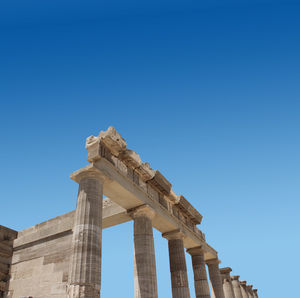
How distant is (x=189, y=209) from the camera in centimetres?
2261

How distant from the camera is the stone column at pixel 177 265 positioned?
1858cm

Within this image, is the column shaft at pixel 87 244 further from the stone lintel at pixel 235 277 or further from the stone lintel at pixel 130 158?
the stone lintel at pixel 235 277

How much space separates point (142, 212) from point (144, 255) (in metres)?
2.23

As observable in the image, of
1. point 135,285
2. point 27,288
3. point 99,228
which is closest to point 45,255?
point 27,288

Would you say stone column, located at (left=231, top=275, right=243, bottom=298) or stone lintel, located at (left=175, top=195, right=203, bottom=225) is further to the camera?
stone column, located at (left=231, top=275, right=243, bottom=298)

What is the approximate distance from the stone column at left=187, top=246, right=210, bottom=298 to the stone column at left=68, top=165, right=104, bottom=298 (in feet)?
39.8

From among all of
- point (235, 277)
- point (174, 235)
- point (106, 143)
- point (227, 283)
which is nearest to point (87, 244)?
point (106, 143)

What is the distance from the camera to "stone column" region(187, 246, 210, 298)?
21.7 metres

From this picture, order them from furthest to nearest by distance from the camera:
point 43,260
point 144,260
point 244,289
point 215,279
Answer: point 244,289 < point 215,279 < point 43,260 < point 144,260

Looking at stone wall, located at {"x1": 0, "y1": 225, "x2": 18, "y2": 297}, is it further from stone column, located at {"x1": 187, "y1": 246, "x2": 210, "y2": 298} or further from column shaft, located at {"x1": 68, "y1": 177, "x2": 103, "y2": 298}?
stone column, located at {"x1": 187, "y1": 246, "x2": 210, "y2": 298}

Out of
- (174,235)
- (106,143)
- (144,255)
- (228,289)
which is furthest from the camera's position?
(228,289)

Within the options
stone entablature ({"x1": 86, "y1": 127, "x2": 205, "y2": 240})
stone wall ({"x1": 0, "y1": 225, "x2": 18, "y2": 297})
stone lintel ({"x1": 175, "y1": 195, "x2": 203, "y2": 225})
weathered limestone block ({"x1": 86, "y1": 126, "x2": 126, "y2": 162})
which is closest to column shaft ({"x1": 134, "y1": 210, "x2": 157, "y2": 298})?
stone entablature ({"x1": 86, "y1": 127, "x2": 205, "y2": 240})

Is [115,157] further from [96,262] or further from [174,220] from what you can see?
[174,220]

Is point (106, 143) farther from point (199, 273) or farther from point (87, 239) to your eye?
point (199, 273)
